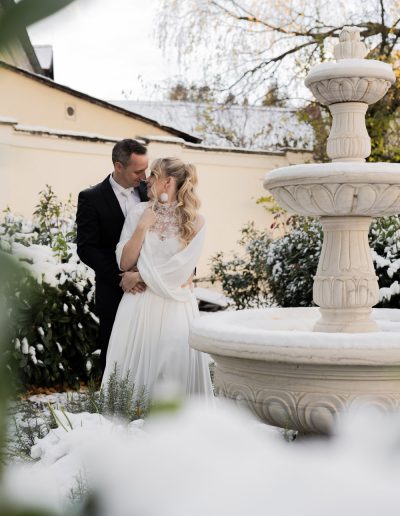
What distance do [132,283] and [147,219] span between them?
0.42m

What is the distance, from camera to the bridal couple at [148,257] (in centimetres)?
484

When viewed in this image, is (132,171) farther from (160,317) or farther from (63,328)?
(63,328)

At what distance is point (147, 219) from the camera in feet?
15.8

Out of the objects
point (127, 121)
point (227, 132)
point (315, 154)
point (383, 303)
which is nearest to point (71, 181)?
point (127, 121)

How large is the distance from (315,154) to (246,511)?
1506 cm

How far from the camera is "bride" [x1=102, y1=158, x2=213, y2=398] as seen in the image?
15.8 feet

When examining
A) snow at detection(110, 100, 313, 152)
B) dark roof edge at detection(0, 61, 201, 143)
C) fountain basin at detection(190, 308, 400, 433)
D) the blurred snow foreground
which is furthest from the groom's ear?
snow at detection(110, 100, 313, 152)

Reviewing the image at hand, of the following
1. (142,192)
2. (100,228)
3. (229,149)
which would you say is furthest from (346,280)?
(229,149)

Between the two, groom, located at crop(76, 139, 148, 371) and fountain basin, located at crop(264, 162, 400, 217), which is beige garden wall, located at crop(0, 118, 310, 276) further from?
fountain basin, located at crop(264, 162, 400, 217)

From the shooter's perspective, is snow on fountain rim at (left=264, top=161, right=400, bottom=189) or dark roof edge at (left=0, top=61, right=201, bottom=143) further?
dark roof edge at (left=0, top=61, right=201, bottom=143)

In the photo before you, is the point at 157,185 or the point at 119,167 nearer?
the point at 157,185

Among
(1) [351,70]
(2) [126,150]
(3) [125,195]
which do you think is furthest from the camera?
(3) [125,195]

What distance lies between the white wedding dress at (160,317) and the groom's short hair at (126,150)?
0.41 meters

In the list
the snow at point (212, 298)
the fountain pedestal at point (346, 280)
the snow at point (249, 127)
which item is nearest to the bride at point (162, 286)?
the fountain pedestal at point (346, 280)
